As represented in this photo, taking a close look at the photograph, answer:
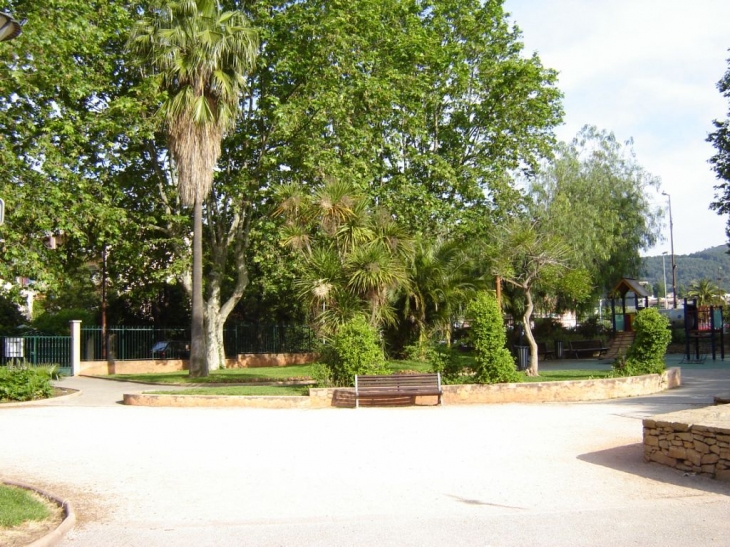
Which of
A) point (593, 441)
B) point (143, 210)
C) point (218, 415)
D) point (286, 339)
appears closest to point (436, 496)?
point (593, 441)

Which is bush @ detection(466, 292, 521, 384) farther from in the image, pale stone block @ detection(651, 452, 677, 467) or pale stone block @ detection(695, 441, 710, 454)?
pale stone block @ detection(695, 441, 710, 454)

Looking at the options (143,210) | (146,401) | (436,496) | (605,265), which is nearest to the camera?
(436,496)

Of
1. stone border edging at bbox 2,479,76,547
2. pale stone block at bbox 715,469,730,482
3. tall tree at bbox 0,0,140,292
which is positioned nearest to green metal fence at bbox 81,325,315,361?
tall tree at bbox 0,0,140,292

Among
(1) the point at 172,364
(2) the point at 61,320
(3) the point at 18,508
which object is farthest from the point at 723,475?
(2) the point at 61,320

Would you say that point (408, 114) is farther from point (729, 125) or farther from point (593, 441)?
point (593, 441)

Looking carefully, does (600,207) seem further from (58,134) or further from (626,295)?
(58,134)

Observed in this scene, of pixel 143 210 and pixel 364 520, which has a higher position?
pixel 143 210

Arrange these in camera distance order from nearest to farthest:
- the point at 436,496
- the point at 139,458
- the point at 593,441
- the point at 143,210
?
the point at 436,496 → the point at 139,458 → the point at 593,441 → the point at 143,210

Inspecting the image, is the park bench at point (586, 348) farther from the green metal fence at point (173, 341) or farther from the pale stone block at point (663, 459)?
the pale stone block at point (663, 459)

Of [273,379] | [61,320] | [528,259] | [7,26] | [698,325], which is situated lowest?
[273,379]

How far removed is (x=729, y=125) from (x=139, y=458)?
3052 centimetres

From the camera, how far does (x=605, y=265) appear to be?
40.0m

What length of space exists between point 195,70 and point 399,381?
11390mm

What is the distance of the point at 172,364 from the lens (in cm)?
2944
